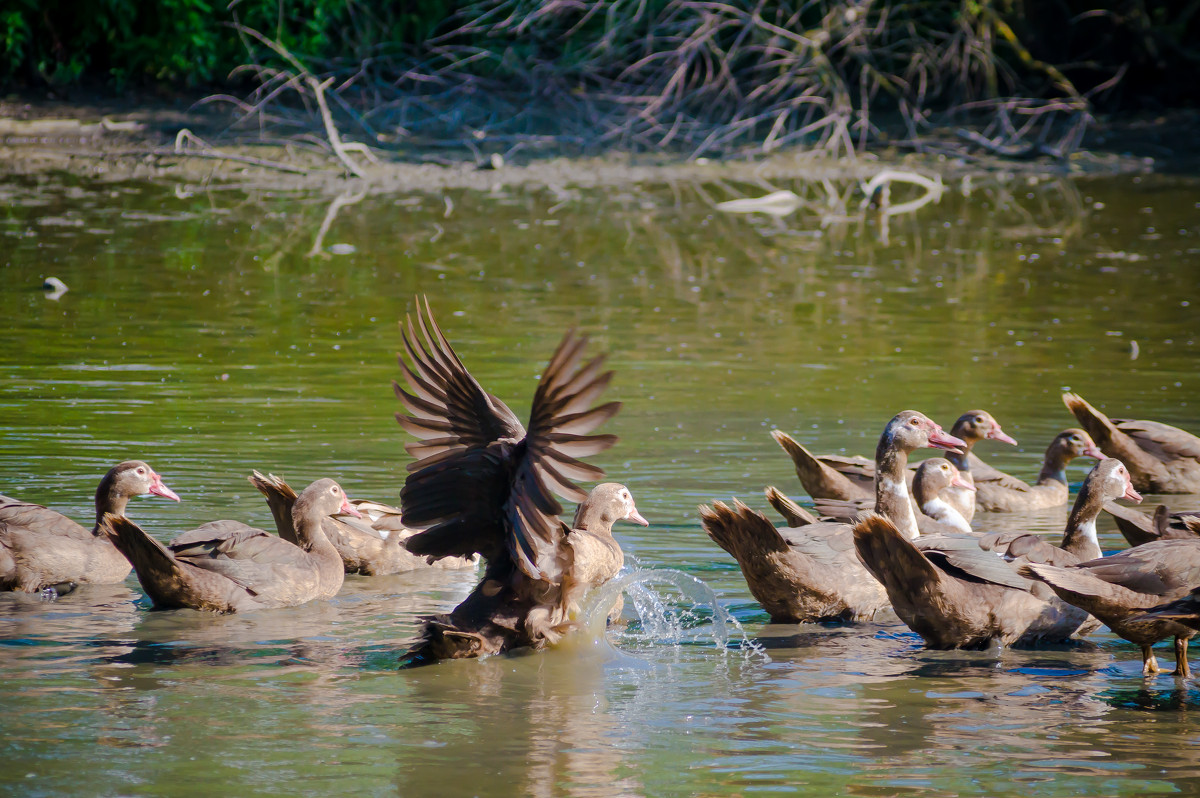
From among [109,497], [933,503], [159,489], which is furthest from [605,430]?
[109,497]

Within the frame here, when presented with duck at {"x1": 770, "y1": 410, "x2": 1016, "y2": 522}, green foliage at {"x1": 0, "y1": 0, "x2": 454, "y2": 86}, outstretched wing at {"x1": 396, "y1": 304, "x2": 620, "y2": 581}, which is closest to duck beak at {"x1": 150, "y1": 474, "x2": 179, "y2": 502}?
outstretched wing at {"x1": 396, "y1": 304, "x2": 620, "y2": 581}

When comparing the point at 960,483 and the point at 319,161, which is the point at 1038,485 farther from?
the point at 319,161

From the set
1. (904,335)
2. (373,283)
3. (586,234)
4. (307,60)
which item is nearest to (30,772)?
(904,335)

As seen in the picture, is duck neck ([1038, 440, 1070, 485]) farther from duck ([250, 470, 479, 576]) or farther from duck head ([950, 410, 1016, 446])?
duck ([250, 470, 479, 576])

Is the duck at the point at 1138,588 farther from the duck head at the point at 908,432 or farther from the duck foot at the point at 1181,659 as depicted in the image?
the duck head at the point at 908,432

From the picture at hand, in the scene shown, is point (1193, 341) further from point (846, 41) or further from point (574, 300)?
point (846, 41)

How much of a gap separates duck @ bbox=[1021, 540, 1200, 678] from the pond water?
198 millimetres

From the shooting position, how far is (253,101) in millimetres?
28078

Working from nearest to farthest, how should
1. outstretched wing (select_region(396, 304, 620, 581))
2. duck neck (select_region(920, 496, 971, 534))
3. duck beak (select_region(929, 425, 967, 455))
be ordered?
outstretched wing (select_region(396, 304, 620, 581)) → duck beak (select_region(929, 425, 967, 455)) → duck neck (select_region(920, 496, 971, 534))

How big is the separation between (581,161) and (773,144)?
3190 millimetres

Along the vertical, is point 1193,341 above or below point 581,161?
below

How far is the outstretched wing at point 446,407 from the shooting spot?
6.35 meters

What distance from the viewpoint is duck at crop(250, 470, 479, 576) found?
798 centimetres

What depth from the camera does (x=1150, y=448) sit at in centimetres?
1007
